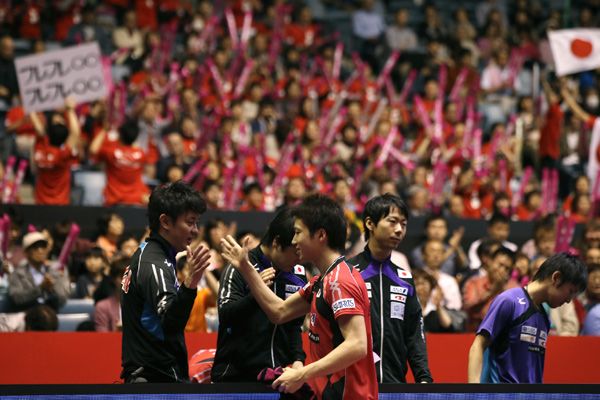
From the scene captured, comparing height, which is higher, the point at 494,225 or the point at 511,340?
the point at 511,340

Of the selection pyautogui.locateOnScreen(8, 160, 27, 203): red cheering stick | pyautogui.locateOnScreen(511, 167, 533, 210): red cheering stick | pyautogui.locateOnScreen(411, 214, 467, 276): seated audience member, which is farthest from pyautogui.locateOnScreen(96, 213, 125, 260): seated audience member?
pyautogui.locateOnScreen(511, 167, 533, 210): red cheering stick

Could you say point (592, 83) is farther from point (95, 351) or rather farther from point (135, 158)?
point (95, 351)

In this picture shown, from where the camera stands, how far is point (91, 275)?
33.9ft

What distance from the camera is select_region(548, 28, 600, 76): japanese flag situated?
15688 millimetres

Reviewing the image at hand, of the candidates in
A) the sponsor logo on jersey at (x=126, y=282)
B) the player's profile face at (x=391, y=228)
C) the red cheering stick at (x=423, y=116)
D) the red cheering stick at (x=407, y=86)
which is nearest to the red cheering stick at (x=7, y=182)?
the red cheering stick at (x=423, y=116)

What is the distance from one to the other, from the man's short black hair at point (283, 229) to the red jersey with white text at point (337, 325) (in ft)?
2.17

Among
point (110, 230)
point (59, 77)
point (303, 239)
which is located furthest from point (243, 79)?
point (303, 239)

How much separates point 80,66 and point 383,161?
4548mm

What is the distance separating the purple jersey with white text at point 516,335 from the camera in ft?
20.5

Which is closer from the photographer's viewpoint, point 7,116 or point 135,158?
point 135,158

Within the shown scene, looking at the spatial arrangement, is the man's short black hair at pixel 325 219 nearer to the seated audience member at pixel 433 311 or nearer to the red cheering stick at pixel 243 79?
the seated audience member at pixel 433 311

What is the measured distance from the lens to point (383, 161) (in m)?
15.1

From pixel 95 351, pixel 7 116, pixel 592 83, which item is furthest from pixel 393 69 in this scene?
pixel 95 351

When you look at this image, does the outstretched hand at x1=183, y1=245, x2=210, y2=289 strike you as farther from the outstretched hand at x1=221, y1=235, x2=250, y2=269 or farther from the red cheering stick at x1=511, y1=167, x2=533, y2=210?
the red cheering stick at x1=511, y1=167, x2=533, y2=210
